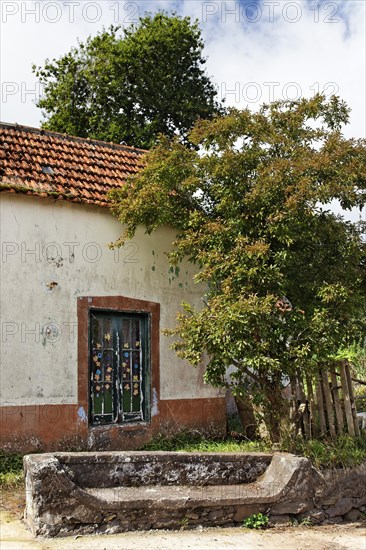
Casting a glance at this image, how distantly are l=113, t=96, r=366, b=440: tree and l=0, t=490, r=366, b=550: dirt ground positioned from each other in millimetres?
1729

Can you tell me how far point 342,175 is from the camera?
27.8ft

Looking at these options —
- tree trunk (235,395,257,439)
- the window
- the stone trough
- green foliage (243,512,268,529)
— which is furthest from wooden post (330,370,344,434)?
the window

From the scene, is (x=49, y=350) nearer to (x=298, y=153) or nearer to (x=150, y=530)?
(x=150, y=530)

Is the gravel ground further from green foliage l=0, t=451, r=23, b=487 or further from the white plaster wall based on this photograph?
the white plaster wall

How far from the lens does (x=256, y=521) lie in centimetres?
716

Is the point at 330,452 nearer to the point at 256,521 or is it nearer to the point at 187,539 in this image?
the point at 256,521

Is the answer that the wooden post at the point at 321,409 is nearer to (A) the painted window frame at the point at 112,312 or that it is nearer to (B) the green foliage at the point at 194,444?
(B) the green foliage at the point at 194,444

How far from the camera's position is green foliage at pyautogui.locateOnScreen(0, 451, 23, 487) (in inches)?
307

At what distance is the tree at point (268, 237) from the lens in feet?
26.5

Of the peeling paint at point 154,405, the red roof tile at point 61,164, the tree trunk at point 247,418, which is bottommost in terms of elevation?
the tree trunk at point 247,418

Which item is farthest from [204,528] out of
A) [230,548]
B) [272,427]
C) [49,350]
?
[49,350]

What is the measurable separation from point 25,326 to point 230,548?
Result: 4205 mm

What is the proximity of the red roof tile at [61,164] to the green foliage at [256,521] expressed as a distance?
4939mm

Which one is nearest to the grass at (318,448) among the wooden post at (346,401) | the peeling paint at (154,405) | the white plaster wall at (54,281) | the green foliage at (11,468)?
the wooden post at (346,401)
